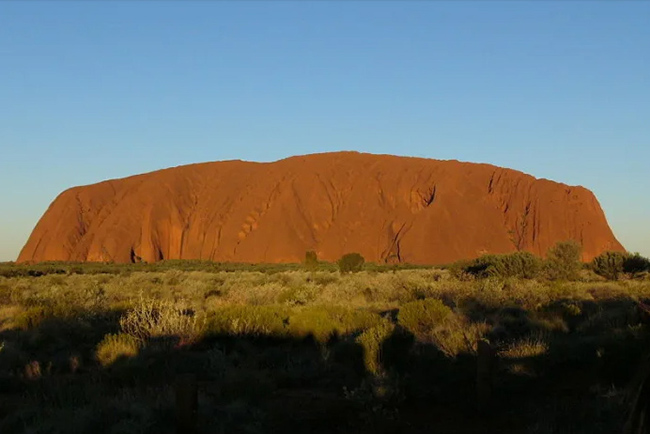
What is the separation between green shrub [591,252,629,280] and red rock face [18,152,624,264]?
2805 centimetres

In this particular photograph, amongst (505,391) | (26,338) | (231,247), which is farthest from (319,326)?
(231,247)

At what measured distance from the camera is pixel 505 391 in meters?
8.02

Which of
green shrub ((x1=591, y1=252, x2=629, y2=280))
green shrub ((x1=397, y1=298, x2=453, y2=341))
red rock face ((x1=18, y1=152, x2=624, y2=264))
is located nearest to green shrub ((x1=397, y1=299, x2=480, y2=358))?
green shrub ((x1=397, y1=298, x2=453, y2=341))

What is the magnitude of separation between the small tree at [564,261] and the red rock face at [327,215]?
27289 millimetres

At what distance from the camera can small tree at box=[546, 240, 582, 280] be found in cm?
2627

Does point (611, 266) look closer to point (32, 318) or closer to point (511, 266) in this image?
point (511, 266)

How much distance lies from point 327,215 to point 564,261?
39.0 m

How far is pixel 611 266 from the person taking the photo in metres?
27.5

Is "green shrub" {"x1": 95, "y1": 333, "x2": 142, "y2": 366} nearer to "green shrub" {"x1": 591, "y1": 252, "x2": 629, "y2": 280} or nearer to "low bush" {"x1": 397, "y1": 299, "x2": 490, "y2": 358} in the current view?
"low bush" {"x1": 397, "y1": 299, "x2": 490, "y2": 358}

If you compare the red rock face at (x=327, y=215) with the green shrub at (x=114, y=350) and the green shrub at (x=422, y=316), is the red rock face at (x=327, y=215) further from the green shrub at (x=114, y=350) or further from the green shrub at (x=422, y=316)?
the green shrub at (x=114, y=350)

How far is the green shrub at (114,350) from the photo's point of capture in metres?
9.91

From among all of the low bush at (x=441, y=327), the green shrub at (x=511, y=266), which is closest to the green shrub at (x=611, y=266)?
the green shrub at (x=511, y=266)

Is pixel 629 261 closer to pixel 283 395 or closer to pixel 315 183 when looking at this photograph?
pixel 283 395

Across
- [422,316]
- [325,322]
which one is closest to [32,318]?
[325,322]
